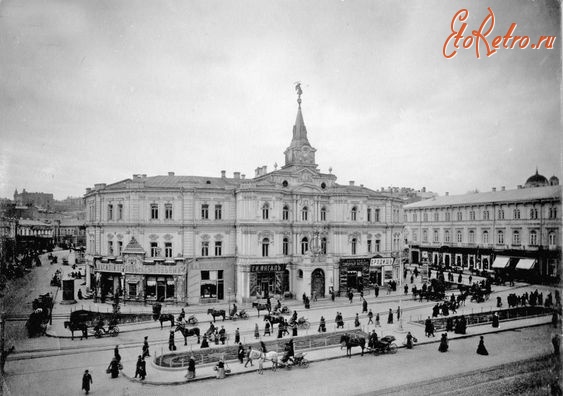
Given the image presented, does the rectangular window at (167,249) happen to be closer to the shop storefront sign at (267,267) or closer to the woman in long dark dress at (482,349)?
the shop storefront sign at (267,267)

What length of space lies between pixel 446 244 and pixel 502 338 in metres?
29.6

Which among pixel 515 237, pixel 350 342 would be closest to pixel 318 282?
pixel 350 342

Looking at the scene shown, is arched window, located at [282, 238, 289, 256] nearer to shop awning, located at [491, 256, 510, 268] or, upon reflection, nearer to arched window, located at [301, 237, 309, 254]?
arched window, located at [301, 237, 309, 254]

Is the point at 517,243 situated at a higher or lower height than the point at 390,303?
higher

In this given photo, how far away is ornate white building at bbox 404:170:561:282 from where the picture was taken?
35.5 meters

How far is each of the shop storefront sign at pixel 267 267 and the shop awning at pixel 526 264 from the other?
79.7ft

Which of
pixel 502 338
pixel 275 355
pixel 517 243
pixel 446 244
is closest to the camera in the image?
pixel 275 355

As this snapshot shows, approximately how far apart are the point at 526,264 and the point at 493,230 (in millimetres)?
5309

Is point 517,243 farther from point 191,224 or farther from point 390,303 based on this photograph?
point 191,224

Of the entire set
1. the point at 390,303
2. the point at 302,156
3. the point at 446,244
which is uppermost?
the point at 302,156

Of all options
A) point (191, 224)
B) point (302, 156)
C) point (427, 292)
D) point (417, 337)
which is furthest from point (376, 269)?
point (191, 224)

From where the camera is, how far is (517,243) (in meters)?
38.5

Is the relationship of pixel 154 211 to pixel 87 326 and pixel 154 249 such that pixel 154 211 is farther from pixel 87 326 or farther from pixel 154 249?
pixel 87 326

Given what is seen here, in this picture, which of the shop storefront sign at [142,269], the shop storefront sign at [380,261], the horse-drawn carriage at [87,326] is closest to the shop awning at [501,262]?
the shop storefront sign at [380,261]
